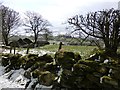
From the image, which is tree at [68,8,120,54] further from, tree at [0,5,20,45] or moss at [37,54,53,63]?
tree at [0,5,20,45]

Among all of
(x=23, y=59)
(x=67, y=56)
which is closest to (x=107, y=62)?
(x=67, y=56)

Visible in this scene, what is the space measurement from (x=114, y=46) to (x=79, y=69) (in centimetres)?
492

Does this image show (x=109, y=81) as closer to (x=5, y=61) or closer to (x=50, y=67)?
(x=50, y=67)

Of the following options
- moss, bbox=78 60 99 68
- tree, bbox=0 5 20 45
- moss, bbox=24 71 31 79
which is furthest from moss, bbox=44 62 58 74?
tree, bbox=0 5 20 45

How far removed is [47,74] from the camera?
47.5ft

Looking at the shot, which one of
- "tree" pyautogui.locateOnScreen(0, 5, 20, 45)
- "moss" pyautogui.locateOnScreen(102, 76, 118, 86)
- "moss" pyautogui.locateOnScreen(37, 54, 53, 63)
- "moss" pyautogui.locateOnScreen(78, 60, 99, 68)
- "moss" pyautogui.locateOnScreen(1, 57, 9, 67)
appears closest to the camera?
"moss" pyautogui.locateOnScreen(102, 76, 118, 86)

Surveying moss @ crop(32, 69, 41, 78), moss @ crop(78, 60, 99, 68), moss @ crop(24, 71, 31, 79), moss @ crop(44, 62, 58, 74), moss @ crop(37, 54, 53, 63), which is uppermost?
moss @ crop(78, 60, 99, 68)

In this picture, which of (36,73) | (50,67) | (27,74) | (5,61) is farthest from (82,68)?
(5,61)

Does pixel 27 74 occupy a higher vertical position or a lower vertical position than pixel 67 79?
lower

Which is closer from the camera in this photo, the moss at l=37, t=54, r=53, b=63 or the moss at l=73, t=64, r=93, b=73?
the moss at l=73, t=64, r=93, b=73

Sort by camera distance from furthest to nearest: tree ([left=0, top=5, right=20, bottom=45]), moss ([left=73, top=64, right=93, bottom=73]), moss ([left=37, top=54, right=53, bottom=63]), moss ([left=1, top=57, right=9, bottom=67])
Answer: tree ([left=0, top=5, right=20, bottom=45])
moss ([left=1, top=57, right=9, bottom=67])
moss ([left=37, top=54, right=53, bottom=63])
moss ([left=73, top=64, right=93, bottom=73])

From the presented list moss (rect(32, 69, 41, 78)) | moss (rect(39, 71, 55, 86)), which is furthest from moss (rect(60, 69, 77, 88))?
moss (rect(32, 69, 41, 78))

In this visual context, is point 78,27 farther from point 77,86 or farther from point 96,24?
point 77,86

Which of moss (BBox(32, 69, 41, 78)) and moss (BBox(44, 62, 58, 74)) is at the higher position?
moss (BBox(44, 62, 58, 74))
